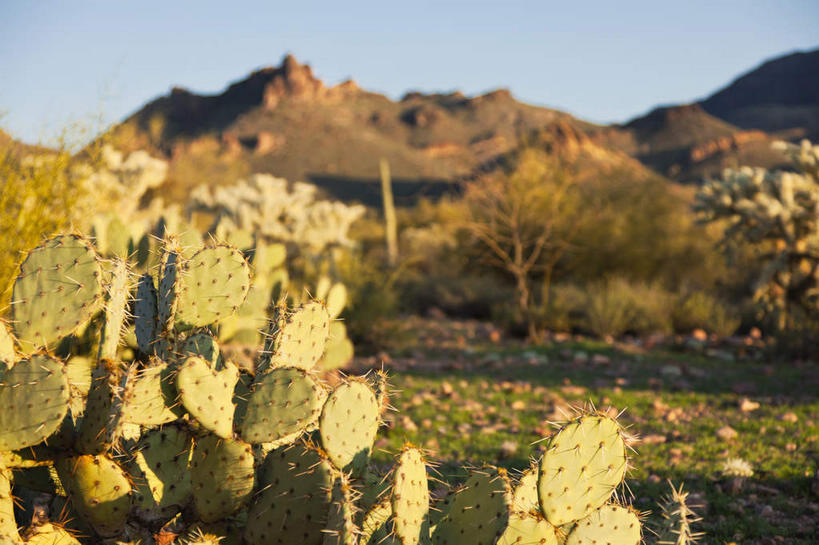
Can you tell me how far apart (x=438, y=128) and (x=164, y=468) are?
6632 cm

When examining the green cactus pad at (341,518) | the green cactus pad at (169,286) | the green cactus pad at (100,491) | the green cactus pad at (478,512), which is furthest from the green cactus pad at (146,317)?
the green cactus pad at (478,512)

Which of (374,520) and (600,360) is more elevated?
(374,520)

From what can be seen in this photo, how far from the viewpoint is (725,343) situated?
10109 millimetres

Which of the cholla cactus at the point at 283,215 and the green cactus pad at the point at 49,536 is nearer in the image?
the green cactus pad at the point at 49,536

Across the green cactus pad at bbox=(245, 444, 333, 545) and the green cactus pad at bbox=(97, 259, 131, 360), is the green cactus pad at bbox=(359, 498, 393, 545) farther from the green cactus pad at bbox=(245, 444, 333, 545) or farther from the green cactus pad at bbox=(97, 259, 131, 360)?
the green cactus pad at bbox=(97, 259, 131, 360)

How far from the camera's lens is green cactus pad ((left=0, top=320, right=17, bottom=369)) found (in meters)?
2.09

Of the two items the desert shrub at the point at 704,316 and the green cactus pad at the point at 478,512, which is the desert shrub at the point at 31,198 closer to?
the green cactus pad at the point at 478,512

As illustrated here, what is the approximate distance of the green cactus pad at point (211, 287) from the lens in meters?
2.55

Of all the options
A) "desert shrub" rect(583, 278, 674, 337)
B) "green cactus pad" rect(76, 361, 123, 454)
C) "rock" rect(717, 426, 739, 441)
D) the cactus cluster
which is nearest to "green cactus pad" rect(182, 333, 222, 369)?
the cactus cluster

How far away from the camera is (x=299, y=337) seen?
2.56 m

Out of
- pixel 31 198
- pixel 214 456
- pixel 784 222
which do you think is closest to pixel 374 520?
pixel 214 456

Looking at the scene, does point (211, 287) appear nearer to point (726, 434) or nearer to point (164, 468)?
point (164, 468)

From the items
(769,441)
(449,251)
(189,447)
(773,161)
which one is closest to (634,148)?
(773,161)

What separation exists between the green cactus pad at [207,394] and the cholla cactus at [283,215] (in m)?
11.2
